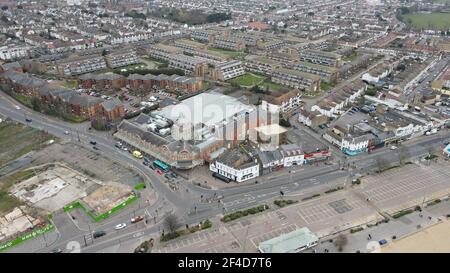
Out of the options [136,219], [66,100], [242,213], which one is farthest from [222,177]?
[66,100]

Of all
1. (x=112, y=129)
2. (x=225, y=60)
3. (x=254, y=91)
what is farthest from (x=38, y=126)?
(x=225, y=60)

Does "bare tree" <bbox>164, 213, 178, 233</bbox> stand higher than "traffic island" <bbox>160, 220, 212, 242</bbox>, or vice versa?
"bare tree" <bbox>164, 213, 178, 233</bbox>

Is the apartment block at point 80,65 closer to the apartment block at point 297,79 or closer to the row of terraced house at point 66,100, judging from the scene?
the row of terraced house at point 66,100

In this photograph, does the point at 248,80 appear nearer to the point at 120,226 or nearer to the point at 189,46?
the point at 189,46

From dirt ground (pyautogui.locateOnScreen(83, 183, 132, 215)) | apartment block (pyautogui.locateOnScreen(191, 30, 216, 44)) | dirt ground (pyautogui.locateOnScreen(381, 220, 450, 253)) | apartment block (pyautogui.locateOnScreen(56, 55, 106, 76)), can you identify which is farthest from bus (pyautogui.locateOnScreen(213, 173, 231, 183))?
apartment block (pyautogui.locateOnScreen(191, 30, 216, 44))

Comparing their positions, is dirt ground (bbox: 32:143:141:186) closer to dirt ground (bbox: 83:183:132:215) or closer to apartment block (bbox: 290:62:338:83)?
dirt ground (bbox: 83:183:132:215)

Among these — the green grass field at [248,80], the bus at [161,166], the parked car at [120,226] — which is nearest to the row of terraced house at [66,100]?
the bus at [161,166]

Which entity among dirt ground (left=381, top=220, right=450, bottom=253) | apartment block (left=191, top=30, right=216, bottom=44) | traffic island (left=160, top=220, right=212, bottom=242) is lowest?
dirt ground (left=381, top=220, right=450, bottom=253)
